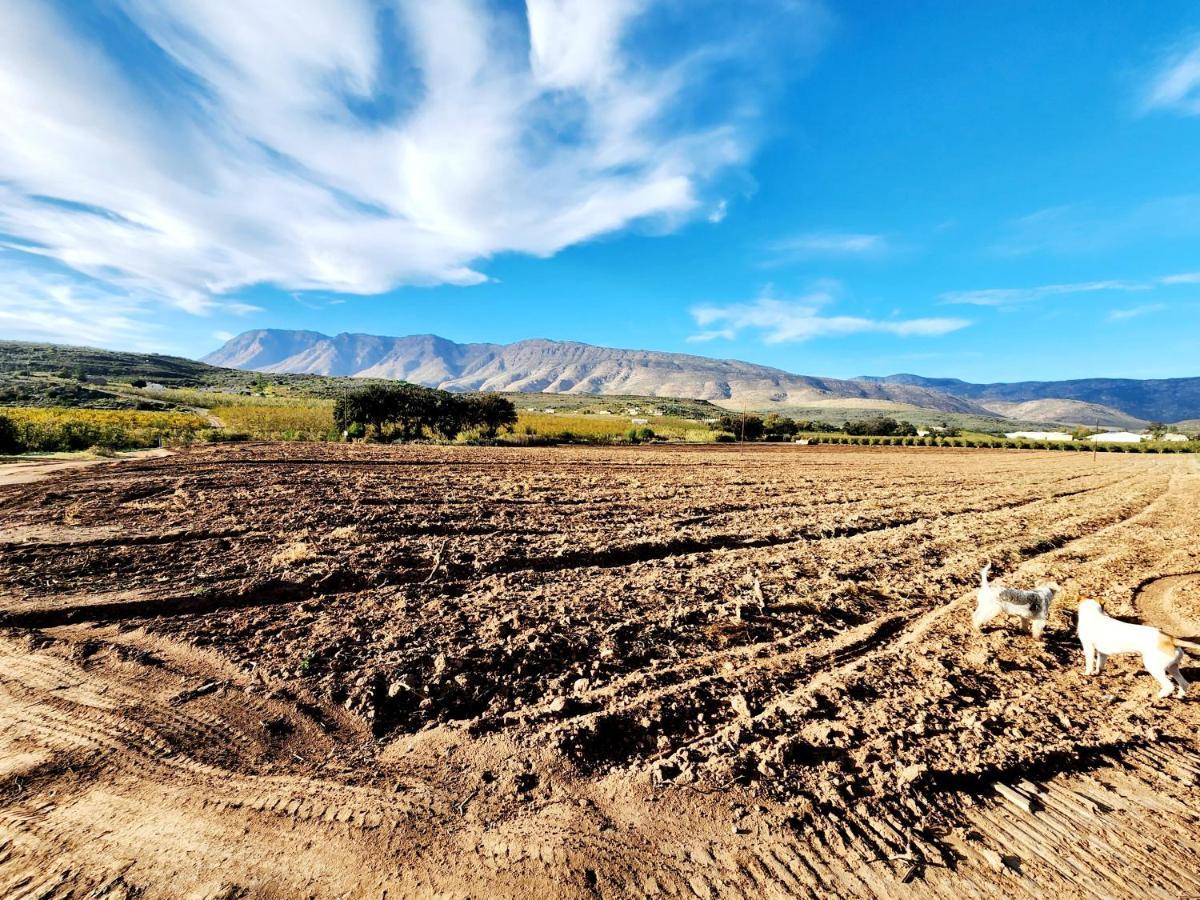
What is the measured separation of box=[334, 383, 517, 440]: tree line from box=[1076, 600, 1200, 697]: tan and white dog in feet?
125

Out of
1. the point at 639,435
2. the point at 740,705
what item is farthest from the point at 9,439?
the point at 639,435

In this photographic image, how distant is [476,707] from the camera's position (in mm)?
4234

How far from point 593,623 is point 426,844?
3025 mm

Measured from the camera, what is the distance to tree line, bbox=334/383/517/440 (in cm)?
3684

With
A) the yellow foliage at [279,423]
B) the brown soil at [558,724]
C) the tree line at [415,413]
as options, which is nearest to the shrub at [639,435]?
the tree line at [415,413]

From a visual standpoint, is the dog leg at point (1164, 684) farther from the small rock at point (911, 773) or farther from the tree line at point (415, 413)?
the tree line at point (415, 413)

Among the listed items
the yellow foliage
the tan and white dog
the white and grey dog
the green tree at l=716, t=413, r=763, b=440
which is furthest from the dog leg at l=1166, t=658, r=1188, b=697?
the green tree at l=716, t=413, r=763, b=440

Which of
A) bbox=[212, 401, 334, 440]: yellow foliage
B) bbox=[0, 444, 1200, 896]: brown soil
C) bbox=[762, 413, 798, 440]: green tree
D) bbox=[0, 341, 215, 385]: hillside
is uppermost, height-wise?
bbox=[0, 341, 215, 385]: hillside

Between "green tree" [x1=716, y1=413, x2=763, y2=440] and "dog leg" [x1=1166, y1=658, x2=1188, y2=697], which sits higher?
"dog leg" [x1=1166, y1=658, x2=1188, y2=697]

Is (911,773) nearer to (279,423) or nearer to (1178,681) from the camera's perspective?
(1178,681)

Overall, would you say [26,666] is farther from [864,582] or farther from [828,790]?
[864,582]

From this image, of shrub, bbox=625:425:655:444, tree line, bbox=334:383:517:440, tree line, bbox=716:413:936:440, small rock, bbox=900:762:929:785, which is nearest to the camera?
small rock, bbox=900:762:929:785

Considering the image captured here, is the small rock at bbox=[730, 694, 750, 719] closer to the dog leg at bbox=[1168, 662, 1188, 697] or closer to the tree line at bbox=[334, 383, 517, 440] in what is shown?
the dog leg at bbox=[1168, 662, 1188, 697]

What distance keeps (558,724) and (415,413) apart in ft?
124
